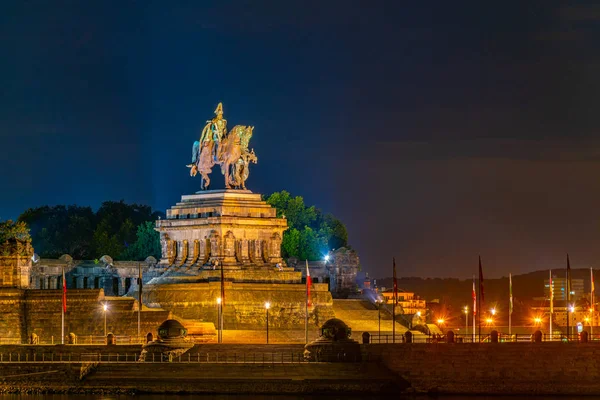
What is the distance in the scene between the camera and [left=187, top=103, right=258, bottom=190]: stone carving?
149m

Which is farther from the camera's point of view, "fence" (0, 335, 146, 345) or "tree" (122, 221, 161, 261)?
"tree" (122, 221, 161, 261)

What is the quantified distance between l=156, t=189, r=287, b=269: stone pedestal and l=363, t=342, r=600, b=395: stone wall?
33.6 metres

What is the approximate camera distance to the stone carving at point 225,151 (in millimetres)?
149000

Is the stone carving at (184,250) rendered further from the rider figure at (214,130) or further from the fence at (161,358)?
the fence at (161,358)

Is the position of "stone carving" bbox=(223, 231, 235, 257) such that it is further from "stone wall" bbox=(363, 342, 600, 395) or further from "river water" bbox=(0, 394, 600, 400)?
"river water" bbox=(0, 394, 600, 400)

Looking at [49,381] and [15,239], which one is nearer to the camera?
[49,381]

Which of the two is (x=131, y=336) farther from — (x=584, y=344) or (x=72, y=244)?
(x=72, y=244)

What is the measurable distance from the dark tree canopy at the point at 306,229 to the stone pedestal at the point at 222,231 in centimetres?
2256

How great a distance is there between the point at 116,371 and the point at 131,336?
49.9 feet

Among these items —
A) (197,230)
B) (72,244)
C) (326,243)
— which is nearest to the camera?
(197,230)

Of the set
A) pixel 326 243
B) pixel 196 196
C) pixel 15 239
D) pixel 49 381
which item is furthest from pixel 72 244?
pixel 49 381

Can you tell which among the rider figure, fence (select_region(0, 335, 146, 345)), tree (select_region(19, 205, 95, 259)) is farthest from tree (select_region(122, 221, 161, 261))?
fence (select_region(0, 335, 146, 345))

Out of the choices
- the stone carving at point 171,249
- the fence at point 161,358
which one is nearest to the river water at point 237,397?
the fence at point 161,358

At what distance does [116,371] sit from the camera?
368 ft
